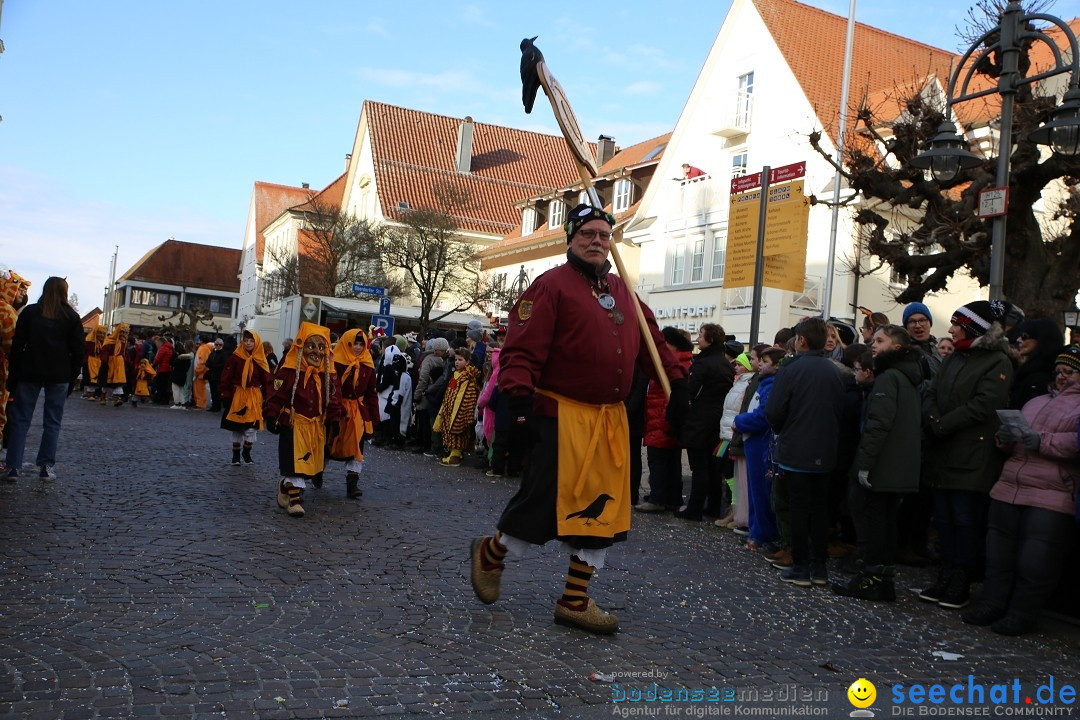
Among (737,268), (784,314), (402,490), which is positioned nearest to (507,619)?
(402,490)

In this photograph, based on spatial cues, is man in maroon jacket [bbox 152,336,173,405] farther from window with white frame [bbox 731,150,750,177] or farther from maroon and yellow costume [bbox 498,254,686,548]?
maroon and yellow costume [bbox 498,254,686,548]

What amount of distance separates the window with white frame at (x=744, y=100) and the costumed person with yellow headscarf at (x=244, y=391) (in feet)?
81.4

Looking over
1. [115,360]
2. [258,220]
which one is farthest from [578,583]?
[258,220]

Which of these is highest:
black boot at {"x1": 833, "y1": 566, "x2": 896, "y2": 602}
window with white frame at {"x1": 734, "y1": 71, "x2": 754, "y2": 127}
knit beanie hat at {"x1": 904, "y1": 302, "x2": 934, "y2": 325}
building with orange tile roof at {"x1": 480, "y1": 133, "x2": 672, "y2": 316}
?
window with white frame at {"x1": 734, "y1": 71, "x2": 754, "y2": 127}

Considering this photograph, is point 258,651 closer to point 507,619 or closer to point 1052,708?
point 507,619

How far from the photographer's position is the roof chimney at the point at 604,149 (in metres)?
56.2

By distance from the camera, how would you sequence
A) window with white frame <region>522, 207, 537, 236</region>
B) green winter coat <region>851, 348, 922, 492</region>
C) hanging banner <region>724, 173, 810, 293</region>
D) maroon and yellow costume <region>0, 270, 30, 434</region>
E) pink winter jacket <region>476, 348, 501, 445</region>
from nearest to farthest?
green winter coat <region>851, 348, 922, 492</region>
maroon and yellow costume <region>0, 270, 30, 434</region>
pink winter jacket <region>476, 348, 501, 445</region>
hanging banner <region>724, 173, 810, 293</region>
window with white frame <region>522, 207, 537, 236</region>

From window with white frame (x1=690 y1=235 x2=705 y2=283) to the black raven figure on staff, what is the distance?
2927cm

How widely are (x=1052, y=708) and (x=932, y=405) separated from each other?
Result: 9.76ft

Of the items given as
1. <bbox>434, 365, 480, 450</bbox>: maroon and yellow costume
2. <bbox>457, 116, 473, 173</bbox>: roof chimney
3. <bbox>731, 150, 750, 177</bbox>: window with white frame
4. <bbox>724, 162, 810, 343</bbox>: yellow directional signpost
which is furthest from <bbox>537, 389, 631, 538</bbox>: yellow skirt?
<bbox>457, 116, 473, 173</bbox>: roof chimney

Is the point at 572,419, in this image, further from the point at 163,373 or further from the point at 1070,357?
the point at 163,373

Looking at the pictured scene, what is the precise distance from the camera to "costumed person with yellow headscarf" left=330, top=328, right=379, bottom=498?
1104 centimetres

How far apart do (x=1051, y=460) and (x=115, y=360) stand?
81.5 ft

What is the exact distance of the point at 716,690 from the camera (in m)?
4.93
